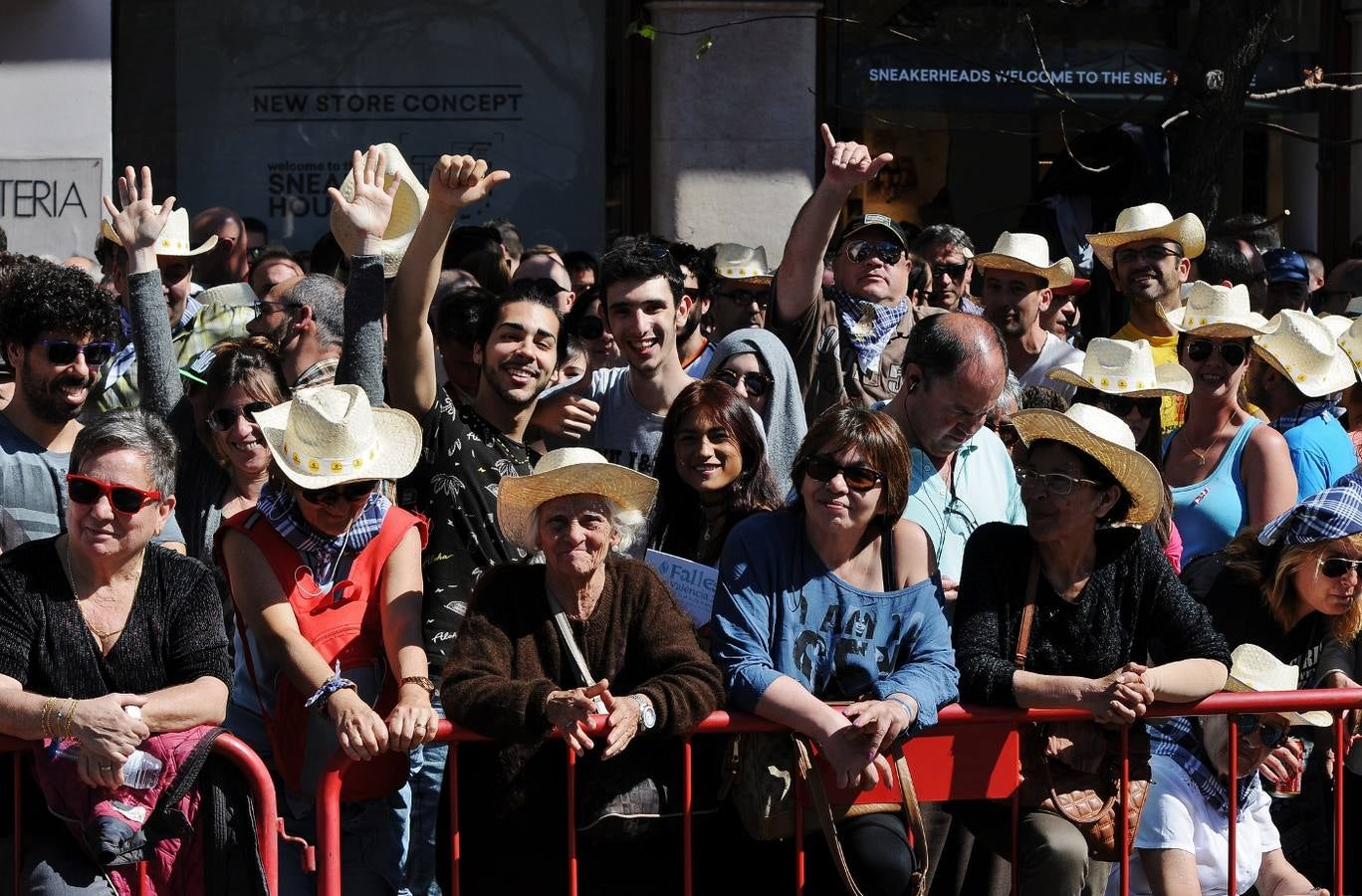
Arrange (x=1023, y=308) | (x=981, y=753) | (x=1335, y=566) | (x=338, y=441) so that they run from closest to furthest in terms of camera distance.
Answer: (x=338, y=441)
(x=981, y=753)
(x=1335, y=566)
(x=1023, y=308)

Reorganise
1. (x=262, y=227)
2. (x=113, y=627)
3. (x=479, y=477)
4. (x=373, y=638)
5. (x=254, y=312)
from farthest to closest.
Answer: (x=262, y=227)
(x=254, y=312)
(x=479, y=477)
(x=373, y=638)
(x=113, y=627)

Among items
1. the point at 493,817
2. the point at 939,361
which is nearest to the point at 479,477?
the point at 493,817

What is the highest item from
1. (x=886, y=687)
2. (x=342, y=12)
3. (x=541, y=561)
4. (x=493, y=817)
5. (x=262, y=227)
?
(x=342, y=12)

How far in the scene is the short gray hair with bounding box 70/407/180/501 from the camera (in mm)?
4605

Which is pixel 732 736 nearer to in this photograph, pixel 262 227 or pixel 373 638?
pixel 373 638

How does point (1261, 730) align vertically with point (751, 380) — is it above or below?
below

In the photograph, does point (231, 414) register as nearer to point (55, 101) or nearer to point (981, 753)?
point (981, 753)

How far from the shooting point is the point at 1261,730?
5199 millimetres

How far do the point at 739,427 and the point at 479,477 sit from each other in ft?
2.56

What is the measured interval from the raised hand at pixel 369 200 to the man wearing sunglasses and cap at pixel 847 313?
1.45m

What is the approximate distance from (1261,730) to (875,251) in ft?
7.91

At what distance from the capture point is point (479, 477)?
5301 mm

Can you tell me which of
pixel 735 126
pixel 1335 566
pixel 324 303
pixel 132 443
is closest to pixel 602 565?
pixel 132 443

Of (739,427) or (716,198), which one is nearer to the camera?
(739,427)
